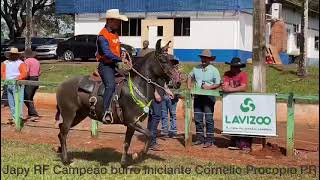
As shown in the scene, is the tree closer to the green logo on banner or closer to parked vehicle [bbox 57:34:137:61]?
parked vehicle [bbox 57:34:137:61]

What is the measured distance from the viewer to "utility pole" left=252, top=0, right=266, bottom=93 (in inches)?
452

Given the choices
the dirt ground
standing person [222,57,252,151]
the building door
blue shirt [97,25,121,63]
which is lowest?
the dirt ground

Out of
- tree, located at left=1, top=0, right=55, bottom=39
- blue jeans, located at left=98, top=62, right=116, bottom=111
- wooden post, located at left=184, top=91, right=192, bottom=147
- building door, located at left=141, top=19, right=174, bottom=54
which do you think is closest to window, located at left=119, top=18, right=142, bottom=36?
building door, located at left=141, top=19, right=174, bottom=54

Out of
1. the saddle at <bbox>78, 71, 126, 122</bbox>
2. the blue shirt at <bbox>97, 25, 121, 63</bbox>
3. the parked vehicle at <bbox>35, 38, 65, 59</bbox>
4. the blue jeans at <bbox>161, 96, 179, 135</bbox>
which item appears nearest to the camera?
the blue shirt at <bbox>97, 25, 121, 63</bbox>

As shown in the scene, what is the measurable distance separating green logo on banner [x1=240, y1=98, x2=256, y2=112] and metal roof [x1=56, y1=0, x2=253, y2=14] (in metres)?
22.2

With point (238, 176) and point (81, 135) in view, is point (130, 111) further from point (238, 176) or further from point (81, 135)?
point (81, 135)

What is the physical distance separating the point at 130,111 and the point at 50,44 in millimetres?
29707

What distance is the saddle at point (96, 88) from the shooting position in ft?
30.3

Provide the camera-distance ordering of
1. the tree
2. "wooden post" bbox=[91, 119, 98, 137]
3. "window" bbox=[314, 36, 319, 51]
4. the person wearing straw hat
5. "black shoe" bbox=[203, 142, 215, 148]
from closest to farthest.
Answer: "black shoe" bbox=[203, 142, 215, 148]
"wooden post" bbox=[91, 119, 98, 137]
the person wearing straw hat
the tree
"window" bbox=[314, 36, 319, 51]

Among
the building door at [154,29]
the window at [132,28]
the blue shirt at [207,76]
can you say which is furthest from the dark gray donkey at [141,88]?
the window at [132,28]

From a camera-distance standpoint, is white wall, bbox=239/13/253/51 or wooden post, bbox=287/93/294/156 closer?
wooden post, bbox=287/93/294/156

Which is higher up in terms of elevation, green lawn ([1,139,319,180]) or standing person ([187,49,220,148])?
standing person ([187,49,220,148])

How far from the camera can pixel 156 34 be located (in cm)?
3397

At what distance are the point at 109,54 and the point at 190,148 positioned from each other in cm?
339
